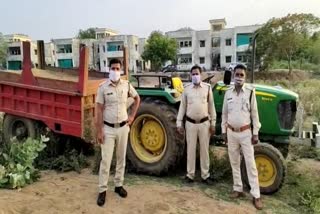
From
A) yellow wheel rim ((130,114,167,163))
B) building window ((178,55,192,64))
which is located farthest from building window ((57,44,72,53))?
yellow wheel rim ((130,114,167,163))

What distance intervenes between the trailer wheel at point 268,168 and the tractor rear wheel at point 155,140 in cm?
110

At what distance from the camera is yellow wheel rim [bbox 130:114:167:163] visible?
6527 mm

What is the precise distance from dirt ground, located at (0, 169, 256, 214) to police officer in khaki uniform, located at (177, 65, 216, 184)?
57 centimetres

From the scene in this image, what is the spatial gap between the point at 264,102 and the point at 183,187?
67.6 inches

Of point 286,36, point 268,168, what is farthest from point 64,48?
point 268,168

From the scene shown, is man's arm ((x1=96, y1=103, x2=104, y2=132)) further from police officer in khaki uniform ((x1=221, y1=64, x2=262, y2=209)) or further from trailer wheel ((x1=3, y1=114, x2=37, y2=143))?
trailer wheel ((x1=3, y1=114, x2=37, y2=143))

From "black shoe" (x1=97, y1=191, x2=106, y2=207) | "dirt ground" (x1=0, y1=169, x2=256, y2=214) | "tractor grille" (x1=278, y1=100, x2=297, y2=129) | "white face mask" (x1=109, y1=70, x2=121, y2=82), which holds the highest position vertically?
"white face mask" (x1=109, y1=70, x2=121, y2=82)

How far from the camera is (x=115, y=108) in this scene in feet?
17.2

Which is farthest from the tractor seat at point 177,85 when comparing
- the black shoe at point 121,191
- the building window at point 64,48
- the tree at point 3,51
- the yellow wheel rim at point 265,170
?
the building window at point 64,48

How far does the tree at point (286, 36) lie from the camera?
32.8 meters

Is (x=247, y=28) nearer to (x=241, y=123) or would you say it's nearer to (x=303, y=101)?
(x=303, y=101)

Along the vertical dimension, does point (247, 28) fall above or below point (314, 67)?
above

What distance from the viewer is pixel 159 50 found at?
156ft

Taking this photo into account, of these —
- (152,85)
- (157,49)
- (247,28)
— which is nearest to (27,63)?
(152,85)
